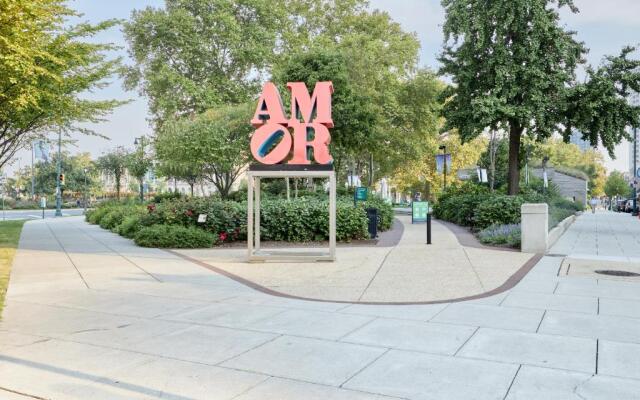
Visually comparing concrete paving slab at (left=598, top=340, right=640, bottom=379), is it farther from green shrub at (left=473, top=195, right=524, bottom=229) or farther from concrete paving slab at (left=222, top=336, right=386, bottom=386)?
green shrub at (left=473, top=195, right=524, bottom=229)

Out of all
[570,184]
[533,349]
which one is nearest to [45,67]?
[533,349]

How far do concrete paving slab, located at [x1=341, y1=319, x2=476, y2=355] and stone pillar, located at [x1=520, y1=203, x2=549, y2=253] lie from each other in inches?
337

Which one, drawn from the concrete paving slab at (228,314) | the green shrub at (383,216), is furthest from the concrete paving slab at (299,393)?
the green shrub at (383,216)

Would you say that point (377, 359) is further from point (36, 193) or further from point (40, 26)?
point (36, 193)

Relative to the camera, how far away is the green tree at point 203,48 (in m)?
37.2

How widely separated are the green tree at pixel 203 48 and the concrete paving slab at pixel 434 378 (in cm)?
3382

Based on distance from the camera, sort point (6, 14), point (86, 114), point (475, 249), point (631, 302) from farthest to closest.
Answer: point (86, 114) → point (475, 249) → point (6, 14) → point (631, 302)

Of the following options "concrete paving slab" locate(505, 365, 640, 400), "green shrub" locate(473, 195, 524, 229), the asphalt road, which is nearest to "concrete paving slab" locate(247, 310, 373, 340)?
"concrete paving slab" locate(505, 365, 640, 400)

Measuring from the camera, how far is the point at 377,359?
16.5 feet

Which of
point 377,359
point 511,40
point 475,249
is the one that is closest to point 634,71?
point 511,40

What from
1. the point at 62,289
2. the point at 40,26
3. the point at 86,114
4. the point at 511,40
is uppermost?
the point at 511,40

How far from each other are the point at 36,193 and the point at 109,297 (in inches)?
3533

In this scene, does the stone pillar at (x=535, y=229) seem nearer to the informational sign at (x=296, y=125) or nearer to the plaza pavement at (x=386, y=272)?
the plaza pavement at (x=386, y=272)

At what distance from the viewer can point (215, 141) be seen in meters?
26.5
